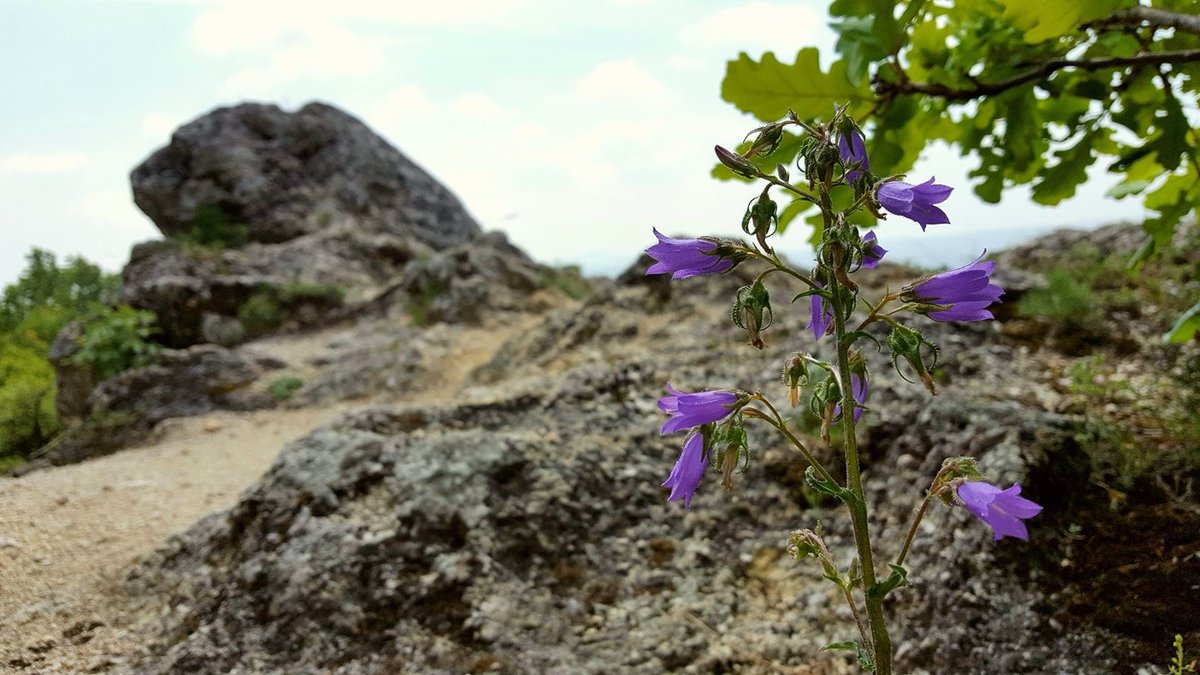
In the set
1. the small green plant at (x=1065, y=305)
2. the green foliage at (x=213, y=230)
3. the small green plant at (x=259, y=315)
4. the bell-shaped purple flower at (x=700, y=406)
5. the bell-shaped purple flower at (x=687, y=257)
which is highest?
the green foliage at (x=213, y=230)

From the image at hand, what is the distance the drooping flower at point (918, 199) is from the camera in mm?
1134

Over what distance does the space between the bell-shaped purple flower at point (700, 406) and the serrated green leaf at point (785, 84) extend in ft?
4.08

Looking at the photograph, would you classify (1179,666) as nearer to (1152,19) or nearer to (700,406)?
(700,406)

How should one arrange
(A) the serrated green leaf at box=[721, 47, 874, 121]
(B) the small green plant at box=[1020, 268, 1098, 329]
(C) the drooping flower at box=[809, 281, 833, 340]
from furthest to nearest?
1. (B) the small green plant at box=[1020, 268, 1098, 329]
2. (A) the serrated green leaf at box=[721, 47, 874, 121]
3. (C) the drooping flower at box=[809, 281, 833, 340]

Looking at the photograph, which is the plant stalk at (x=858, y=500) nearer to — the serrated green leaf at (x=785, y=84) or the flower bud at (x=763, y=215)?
the flower bud at (x=763, y=215)

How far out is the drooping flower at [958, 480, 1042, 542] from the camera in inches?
43.5

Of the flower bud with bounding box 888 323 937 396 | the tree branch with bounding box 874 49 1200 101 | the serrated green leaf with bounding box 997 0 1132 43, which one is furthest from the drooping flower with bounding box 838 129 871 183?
the tree branch with bounding box 874 49 1200 101

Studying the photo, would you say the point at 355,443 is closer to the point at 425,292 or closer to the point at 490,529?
the point at 490,529

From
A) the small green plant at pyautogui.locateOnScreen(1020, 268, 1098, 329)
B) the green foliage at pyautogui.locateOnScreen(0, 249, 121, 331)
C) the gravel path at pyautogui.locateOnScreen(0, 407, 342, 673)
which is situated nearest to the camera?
the gravel path at pyautogui.locateOnScreen(0, 407, 342, 673)

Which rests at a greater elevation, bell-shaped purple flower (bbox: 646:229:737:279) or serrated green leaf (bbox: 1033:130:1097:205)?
serrated green leaf (bbox: 1033:130:1097:205)

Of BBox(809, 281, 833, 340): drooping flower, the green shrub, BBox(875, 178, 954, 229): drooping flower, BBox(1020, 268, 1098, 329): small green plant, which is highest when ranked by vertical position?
BBox(1020, 268, 1098, 329): small green plant

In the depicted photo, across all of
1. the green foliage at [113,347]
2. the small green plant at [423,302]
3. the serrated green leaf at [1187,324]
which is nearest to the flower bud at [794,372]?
the serrated green leaf at [1187,324]

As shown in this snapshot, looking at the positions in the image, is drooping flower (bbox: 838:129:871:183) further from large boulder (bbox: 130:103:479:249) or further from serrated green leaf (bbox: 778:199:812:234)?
large boulder (bbox: 130:103:479:249)

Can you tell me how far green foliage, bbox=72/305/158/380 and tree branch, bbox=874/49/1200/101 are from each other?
32.7 feet
